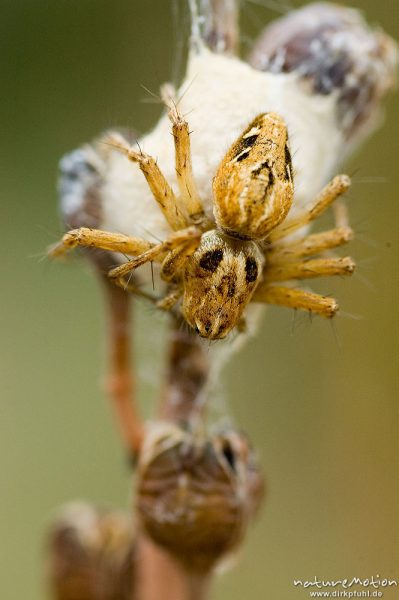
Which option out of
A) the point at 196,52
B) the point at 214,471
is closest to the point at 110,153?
the point at 196,52

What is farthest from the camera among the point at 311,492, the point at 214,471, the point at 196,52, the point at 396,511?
the point at 311,492

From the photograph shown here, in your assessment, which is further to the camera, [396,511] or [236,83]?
[396,511]

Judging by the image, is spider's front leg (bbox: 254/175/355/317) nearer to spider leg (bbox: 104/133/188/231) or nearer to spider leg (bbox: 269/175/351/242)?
spider leg (bbox: 269/175/351/242)

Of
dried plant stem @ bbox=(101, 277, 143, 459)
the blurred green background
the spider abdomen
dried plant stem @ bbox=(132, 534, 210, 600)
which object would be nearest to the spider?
the spider abdomen

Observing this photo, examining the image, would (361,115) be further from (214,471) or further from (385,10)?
(385,10)

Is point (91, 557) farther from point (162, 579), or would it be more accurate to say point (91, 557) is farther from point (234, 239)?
point (234, 239)

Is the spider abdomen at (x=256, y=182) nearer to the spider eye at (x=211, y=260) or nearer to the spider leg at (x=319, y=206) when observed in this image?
the spider eye at (x=211, y=260)

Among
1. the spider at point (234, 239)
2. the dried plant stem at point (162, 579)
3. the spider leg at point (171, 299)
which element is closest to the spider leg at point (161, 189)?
the spider at point (234, 239)
